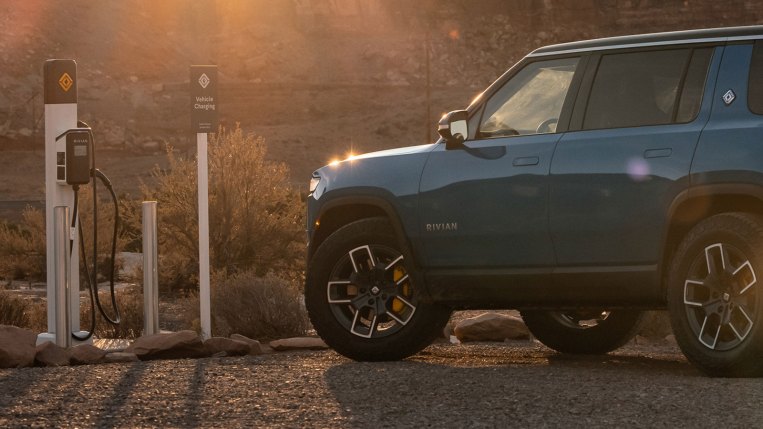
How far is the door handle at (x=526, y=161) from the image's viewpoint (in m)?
9.32

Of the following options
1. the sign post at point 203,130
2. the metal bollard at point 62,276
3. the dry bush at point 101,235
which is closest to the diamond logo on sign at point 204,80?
the sign post at point 203,130

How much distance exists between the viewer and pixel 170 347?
37.6 feet

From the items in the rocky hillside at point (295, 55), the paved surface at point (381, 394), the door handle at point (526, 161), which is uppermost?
the rocky hillside at point (295, 55)

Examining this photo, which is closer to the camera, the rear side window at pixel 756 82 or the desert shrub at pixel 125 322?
the rear side window at pixel 756 82

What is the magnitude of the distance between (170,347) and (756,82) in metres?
5.10

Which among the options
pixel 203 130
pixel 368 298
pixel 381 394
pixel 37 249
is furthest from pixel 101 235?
pixel 381 394

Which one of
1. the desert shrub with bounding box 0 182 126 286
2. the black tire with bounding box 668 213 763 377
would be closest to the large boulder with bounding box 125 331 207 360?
the black tire with bounding box 668 213 763 377

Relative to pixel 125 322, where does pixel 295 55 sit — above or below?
above

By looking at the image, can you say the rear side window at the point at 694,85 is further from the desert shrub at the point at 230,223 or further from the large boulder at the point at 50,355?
the desert shrub at the point at 230,223

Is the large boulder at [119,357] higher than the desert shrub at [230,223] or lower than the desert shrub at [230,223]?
lower

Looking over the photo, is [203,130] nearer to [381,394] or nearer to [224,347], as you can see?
[224,347]

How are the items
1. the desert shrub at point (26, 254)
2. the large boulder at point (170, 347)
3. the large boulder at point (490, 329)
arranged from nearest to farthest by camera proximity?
the large boulder at point (170, 347)
the large boulder at point (490, 329)
the desert shrub at point (26, 254)

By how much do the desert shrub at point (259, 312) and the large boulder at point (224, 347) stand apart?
8.59 ft

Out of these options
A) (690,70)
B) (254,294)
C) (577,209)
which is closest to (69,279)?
(254,294)
